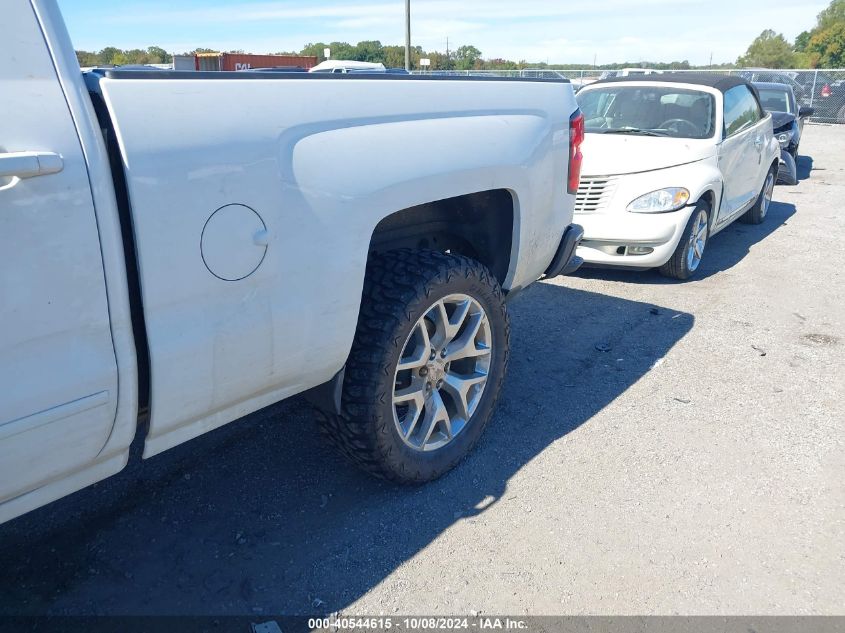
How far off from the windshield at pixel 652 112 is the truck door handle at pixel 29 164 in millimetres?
6197

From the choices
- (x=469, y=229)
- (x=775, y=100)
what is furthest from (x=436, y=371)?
(x=775, y=100)

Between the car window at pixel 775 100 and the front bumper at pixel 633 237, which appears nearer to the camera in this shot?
the front bumper at pixel 633 237

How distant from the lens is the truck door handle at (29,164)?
65.6 inches

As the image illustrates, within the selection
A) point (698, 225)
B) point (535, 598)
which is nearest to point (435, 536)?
point (535, 598)

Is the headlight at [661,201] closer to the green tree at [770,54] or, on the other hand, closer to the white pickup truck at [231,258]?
the white pickup truck at [231,258]

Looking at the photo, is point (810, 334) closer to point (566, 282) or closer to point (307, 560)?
point (566, 282)

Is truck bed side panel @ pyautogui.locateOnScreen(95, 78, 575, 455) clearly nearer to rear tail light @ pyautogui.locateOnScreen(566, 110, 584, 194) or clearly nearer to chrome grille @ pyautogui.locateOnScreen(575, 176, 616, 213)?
rear tail light @ pyautogui.locateOnScreen(566, 110, 584, 194)

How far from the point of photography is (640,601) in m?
2.62

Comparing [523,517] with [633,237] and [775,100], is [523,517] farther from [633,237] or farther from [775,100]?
[775,100]

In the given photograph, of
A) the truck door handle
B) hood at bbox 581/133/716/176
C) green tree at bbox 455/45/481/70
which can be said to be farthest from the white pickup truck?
green tree at bbox 455/45/481/70

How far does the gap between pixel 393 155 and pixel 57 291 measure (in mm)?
1263

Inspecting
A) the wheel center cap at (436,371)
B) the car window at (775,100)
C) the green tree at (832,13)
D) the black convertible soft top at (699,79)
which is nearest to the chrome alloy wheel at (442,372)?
the wheel center cap at (436,371)

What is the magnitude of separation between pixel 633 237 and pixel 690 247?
65cm

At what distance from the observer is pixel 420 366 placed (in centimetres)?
307
